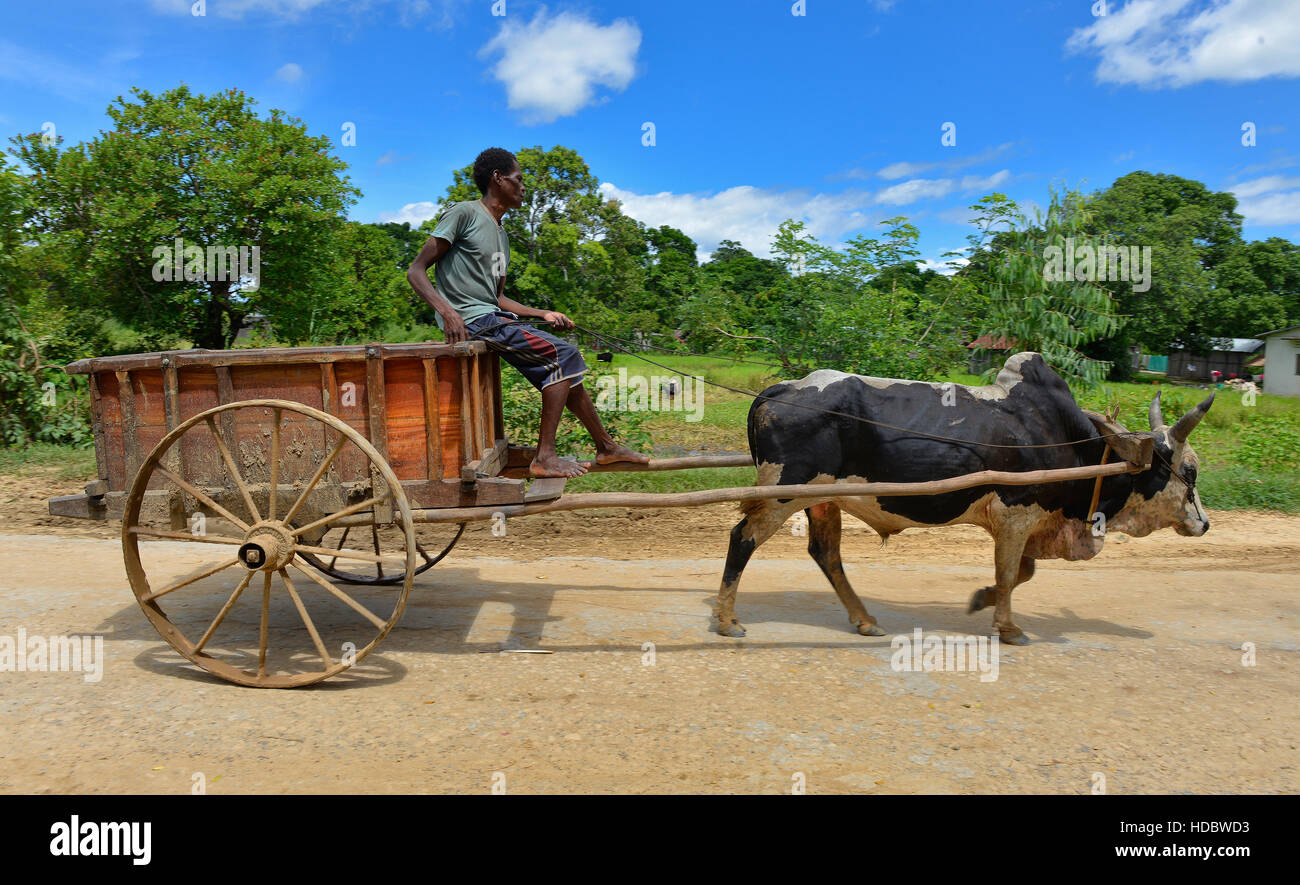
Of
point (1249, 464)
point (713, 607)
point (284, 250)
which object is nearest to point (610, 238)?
point (284, 250)

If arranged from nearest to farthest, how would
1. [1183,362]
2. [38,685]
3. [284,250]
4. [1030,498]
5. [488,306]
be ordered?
[38,685] → [488,306] → [1030,498] → [284,250] → [1183,362]

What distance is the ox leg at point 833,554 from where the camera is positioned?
595cm

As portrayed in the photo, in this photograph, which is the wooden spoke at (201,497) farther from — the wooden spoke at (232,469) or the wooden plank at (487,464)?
the wooden plank at (487,464)

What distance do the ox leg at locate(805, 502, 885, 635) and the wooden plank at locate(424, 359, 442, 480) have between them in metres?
2.68

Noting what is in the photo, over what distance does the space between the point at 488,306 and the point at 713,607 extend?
2.88 meters

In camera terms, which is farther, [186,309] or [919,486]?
[186,309]

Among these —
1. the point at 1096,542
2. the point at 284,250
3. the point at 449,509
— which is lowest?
the point at 1096,542

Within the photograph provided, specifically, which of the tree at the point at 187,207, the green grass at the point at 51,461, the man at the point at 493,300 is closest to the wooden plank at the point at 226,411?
the man at the point at 493,300

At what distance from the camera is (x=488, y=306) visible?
514 cm

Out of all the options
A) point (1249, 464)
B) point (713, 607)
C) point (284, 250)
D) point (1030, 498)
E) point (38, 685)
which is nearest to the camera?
point (38, 685)

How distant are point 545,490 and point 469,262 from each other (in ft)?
4.90

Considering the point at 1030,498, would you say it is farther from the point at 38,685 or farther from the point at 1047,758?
the point at 38,685

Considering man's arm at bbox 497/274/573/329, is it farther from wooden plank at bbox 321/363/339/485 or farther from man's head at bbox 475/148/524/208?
wooden plank at bbox 321/363/339/485

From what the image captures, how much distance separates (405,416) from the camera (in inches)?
188
